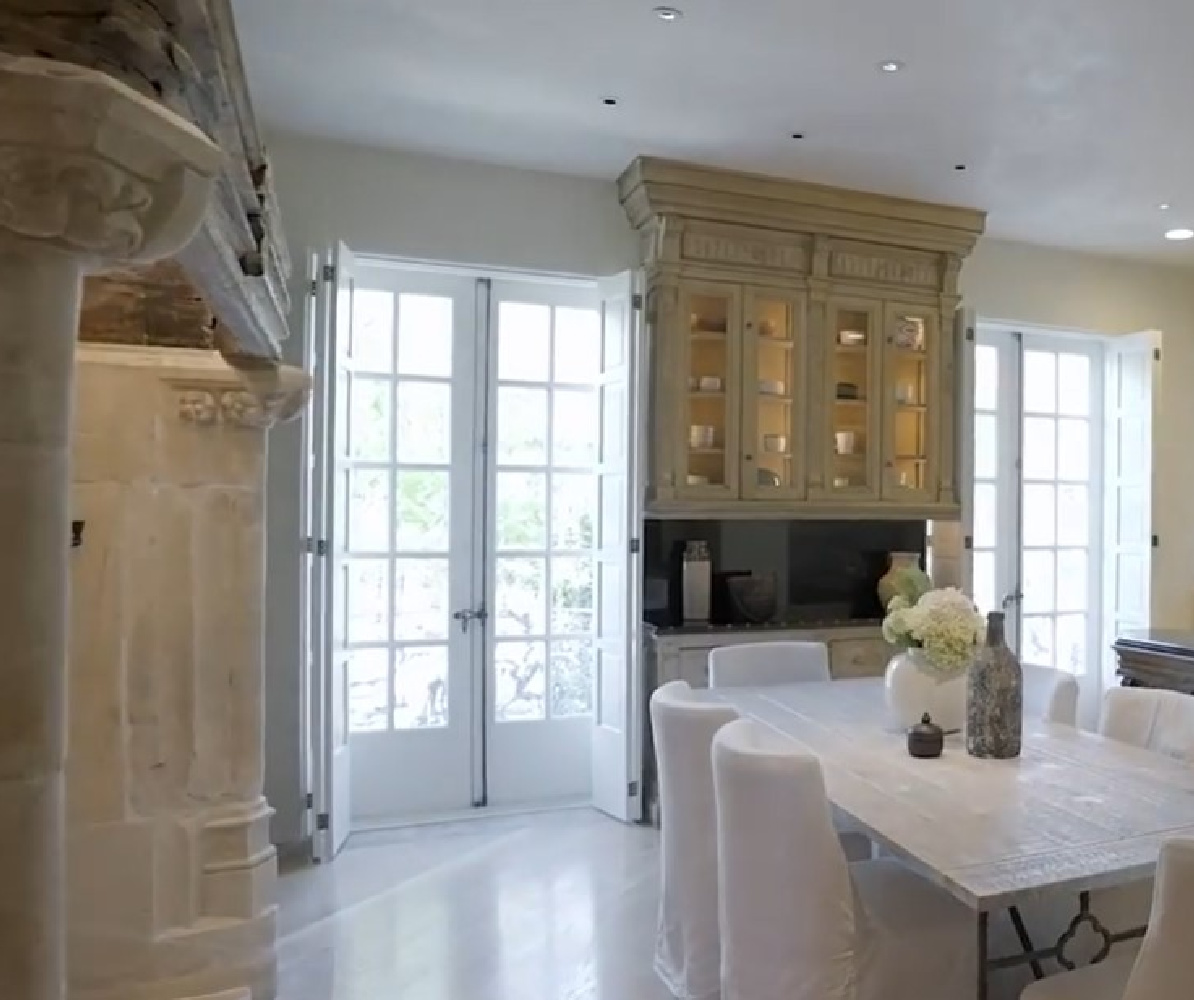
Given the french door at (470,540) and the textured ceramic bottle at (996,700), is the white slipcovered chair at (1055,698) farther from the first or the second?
the french door at (470,540)

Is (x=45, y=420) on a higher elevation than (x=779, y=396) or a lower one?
lower

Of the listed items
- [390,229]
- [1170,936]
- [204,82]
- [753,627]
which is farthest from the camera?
[753,627]

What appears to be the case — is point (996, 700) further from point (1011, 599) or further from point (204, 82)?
point (1011, 599)

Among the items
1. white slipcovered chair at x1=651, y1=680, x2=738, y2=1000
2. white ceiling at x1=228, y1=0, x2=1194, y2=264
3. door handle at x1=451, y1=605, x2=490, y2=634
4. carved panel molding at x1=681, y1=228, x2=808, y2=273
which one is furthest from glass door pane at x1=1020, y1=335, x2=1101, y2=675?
white slipcovered chair at x1=651, y1=680, x2=738, y2=1000

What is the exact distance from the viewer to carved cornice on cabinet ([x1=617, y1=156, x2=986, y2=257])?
13.6 ft

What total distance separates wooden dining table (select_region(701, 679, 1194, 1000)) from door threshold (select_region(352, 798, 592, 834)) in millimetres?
1940

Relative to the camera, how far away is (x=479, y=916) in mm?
3270

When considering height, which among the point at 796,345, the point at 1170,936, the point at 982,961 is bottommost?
the point at 982,961

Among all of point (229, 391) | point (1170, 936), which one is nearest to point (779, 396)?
point (229, 391)

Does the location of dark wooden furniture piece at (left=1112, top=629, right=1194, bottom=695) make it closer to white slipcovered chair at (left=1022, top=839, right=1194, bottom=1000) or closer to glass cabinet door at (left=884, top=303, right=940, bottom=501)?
glass cabinet door at (left=884, top=303, right=940, bottom=501)

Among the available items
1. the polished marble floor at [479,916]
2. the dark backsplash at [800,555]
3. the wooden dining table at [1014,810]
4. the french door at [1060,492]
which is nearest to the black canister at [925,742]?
the wooden dining table at [1014,810]

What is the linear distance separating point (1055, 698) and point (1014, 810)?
→ 1246mm

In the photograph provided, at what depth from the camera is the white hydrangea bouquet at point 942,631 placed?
255 centimetres

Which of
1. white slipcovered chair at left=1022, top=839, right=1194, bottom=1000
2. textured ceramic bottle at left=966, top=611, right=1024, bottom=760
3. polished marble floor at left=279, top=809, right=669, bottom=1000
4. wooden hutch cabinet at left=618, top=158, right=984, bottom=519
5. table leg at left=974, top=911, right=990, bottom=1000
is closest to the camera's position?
white slipcovered chair at left=1022, top=839, right=1194, bottom=1000
